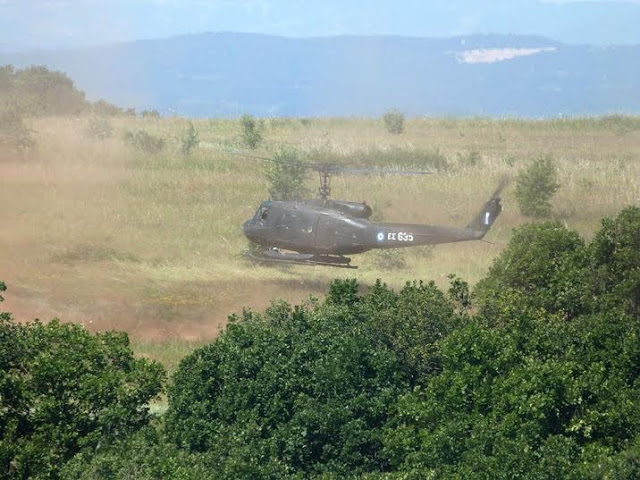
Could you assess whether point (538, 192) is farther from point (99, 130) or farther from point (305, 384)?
point (305, 384)

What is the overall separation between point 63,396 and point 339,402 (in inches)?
176

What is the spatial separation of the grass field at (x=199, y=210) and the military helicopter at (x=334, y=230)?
2575 millimetres

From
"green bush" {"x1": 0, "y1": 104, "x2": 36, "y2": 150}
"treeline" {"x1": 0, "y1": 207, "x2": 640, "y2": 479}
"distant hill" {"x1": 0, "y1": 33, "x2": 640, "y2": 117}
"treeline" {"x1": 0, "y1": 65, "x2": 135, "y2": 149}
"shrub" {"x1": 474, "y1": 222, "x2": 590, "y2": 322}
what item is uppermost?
"distant hill" {"x1": 0, "y1": 33, "x2": 640, "y2": 117}

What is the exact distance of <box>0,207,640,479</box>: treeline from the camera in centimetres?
1623

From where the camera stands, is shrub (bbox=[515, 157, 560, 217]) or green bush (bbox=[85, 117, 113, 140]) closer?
shrub (bbox=[515, 157, 560, 217])

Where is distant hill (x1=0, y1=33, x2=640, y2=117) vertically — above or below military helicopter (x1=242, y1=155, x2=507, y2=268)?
above

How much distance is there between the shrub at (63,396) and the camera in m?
17.2

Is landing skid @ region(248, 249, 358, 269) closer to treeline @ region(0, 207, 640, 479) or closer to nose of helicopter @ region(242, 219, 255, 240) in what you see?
nose of helicopter @ region(242, 219, 255, 240)

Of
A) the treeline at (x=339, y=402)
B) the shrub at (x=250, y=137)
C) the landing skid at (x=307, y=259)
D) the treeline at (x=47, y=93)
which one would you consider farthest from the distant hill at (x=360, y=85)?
the treeline at (x=339, y=402)

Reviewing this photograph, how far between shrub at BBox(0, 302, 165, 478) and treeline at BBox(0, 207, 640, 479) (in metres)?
0.02

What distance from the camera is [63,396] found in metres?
18.1

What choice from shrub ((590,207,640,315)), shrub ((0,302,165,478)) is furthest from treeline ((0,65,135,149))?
shrub ((0,302,165,478))

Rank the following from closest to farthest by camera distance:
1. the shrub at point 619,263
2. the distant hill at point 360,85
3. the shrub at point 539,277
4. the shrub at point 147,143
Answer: the shrub at point 539,277 < the shrub at point 619,263 < the shrub at point 147,143 < the distant hill at point 360,85

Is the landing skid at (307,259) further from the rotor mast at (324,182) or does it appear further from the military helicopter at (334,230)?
the rotor mast at (324,182)
